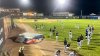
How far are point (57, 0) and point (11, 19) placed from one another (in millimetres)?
1025

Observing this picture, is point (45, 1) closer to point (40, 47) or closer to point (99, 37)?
point (40, 47)

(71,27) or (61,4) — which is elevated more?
(61,4)

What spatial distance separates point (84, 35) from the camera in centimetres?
519

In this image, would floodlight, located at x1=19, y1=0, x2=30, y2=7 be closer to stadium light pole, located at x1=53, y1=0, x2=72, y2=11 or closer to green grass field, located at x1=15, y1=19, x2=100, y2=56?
Answer: green grass field, located at x1=15, y1=19, x2=100, y2=56

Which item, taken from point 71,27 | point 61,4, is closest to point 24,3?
point 61,4

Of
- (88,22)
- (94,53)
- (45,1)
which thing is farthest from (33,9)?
(94,53)

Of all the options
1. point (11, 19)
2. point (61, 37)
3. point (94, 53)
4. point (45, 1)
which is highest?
point (45, 1)

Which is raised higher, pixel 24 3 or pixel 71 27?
pixel 24 3

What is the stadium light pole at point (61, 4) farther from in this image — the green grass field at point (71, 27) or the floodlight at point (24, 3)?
the floodlight at point (24, 3)

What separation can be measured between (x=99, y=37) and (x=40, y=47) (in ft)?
4.04

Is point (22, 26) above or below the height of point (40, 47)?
above

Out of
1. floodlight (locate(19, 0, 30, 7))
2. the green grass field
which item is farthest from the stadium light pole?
floodlight (locate(19, 0, 30, 7))

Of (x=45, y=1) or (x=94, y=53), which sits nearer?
(x=94, y=53)

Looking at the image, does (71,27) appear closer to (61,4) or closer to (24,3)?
(61,4)
